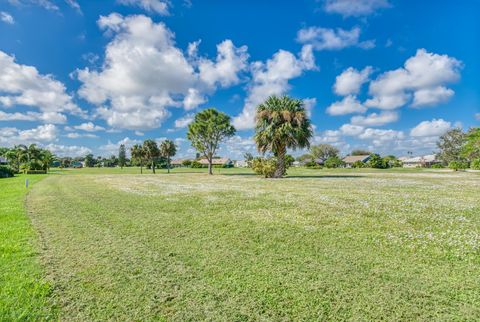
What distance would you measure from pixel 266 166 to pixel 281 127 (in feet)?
18.3

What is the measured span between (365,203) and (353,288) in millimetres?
8716

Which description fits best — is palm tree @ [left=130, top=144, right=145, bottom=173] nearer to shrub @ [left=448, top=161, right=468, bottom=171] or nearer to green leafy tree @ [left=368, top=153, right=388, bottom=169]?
green leafy tree @ [left=368, top=153, right=388, bottom=169]

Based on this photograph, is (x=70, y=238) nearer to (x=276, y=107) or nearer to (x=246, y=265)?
(x=246, y=265)

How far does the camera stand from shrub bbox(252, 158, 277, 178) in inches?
1286

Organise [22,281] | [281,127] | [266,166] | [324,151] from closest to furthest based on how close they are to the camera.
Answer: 1. [22,281]
2. [281,127]
3. [266,166]
4. [324,151]

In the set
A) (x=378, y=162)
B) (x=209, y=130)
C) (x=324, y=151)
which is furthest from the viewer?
(x=324, y=151)

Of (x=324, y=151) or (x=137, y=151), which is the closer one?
(x=137, y=151)

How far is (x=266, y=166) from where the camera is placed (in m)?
32.8

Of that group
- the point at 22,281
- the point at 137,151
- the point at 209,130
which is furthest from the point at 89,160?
the point at 22,281

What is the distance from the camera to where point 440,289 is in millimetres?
4121

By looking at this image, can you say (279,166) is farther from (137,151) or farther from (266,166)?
(137,151)

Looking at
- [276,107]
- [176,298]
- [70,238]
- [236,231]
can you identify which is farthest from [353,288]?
[276,107]

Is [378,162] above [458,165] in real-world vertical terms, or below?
above

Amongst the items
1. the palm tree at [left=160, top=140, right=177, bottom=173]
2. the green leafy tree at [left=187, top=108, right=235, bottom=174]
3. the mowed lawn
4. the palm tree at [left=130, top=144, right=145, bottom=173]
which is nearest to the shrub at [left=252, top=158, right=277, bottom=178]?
the green leafy tree at [left=187, top=108, right=235, bottom=174]
